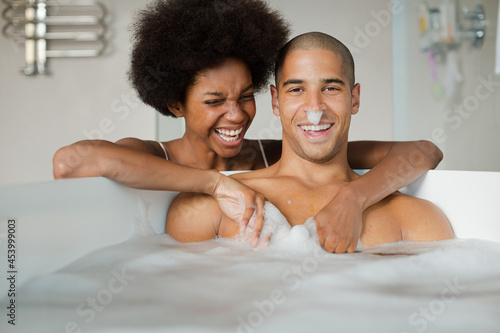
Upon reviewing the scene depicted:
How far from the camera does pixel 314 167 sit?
4.96ft

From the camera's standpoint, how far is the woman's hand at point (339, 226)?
1.31m

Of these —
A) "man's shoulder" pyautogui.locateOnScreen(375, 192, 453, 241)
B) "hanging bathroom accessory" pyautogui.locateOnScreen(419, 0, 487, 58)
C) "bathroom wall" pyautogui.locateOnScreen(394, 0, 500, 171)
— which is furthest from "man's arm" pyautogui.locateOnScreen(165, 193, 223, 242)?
"hanging bathroom accessory" pyautogui.locateOnScreen(419, 0, 487, 58)

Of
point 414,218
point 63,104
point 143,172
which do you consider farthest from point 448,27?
point 63,104

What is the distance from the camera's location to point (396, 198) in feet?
4.94

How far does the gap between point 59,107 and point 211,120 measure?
8.73 feet

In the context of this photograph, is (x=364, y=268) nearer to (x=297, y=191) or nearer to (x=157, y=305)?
(x=297, y=191)

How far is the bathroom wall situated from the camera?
3066 mm

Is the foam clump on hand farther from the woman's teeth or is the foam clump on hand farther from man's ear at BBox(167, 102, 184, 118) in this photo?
man's ear at BBox(167, 102, 184, 118)

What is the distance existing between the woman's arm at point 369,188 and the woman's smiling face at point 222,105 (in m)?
0.51

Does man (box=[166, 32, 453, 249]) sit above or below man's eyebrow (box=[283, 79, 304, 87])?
below

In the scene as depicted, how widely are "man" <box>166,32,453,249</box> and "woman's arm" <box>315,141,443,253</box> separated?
0.23ft

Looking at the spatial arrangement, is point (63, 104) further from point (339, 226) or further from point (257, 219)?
point (339, 226)

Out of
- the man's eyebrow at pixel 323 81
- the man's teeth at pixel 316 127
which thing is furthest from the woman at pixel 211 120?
the man's eyebrow at pixel 323 81

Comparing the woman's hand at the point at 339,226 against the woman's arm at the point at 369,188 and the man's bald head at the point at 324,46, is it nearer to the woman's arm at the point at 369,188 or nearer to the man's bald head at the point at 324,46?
the woman's arm at the point at 369,188
